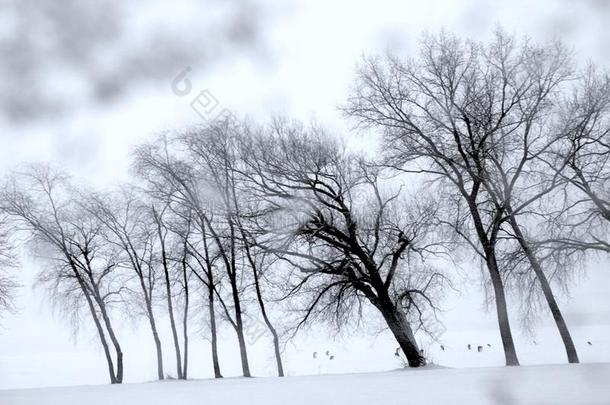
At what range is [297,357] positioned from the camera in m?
42.3

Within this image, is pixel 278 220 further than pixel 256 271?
No

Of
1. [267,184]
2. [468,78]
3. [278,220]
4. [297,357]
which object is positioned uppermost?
[468,78]

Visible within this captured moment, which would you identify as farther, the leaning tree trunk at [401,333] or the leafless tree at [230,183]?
the leafless tree at [230,183]

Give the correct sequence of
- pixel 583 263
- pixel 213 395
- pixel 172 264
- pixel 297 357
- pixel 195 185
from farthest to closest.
A: 1. pixel 297 357
2. pixel 172 264
3. pixel 195 185
4. pixel 583 263
5. pixel 213 395

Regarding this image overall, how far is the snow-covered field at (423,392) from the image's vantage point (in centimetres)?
933

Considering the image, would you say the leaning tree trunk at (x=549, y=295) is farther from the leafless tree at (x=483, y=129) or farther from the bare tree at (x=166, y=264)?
the bare tree at (x=166, y=264)

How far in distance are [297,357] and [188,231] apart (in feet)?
71.3

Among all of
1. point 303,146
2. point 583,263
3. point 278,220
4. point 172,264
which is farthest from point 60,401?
point 583,263

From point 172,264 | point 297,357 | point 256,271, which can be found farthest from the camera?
point 297,357

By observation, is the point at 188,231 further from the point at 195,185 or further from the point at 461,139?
the point at 461,139

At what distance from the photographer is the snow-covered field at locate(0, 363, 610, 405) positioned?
9328mm

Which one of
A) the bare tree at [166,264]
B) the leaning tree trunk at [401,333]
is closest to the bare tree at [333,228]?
the leaning tree trunk at [401,333]

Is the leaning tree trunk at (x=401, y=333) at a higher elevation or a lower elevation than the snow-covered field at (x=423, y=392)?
higher

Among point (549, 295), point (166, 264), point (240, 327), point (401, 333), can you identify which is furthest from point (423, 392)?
point (166, 264)
